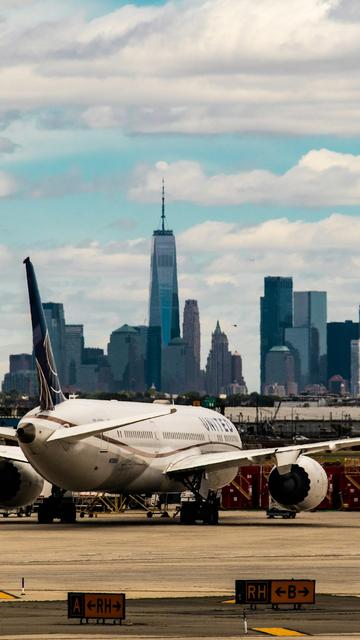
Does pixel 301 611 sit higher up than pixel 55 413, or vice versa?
pixel 55 413

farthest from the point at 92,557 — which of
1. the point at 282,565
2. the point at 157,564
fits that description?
the point at 282,565

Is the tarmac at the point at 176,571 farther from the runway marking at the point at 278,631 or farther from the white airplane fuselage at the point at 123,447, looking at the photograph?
the white airplane fuselage at the point at 123,447

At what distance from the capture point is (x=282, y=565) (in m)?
41.6

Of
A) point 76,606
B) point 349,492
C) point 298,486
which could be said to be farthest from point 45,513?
point 76,606

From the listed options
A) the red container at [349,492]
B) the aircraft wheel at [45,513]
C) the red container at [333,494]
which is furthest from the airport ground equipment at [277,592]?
the red container at [333,494]

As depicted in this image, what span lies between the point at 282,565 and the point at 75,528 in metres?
19.4

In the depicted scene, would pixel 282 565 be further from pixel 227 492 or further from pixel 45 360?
pixel 227 492

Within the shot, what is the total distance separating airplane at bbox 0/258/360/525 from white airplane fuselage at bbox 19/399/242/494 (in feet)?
0.13

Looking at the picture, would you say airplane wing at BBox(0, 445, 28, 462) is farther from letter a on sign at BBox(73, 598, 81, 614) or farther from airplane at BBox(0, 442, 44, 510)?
letter a on sign at BBox(73, 598, 81, 614)

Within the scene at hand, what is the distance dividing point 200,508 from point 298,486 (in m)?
4.40

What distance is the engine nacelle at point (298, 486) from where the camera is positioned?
61.8m

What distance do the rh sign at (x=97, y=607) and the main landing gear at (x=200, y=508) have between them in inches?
1404

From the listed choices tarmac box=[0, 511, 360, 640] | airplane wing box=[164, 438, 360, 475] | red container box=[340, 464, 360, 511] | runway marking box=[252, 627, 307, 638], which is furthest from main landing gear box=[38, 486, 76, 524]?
runway marking box=[252, 627, 307, 638]

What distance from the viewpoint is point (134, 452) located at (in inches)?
2446
